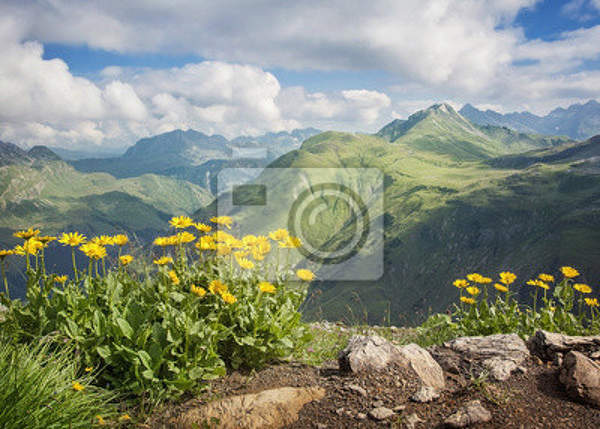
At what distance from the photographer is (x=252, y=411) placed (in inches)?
174

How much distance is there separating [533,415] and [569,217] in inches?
9219

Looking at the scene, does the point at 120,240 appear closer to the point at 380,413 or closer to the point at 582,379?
the point at 380,413

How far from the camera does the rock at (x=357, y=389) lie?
4714 millimetres

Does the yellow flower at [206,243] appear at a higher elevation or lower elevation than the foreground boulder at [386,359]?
higher

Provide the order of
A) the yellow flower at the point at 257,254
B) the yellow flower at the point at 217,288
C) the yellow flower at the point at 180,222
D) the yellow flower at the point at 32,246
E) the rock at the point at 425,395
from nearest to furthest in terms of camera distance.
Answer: the rock at the point at 425,395
the yellow flower at the point at 217,288
the yellow flower at the point at 32,246
the yellow flower at the point at 180,222
the yellow flower at the point at 257,254

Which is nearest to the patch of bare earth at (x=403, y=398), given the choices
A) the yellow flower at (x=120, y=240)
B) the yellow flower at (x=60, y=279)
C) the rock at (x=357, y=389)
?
the rock at (x=357, y=389)

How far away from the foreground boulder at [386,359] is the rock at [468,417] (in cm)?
82

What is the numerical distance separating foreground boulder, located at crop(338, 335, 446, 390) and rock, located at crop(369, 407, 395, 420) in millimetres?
850

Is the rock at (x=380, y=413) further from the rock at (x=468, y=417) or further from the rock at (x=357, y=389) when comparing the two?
the rock at (x=468, y=417)

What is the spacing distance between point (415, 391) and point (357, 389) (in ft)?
2.57

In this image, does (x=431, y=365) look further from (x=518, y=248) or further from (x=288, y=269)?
(x=518, y=248)

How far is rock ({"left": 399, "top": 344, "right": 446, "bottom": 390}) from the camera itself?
512cm

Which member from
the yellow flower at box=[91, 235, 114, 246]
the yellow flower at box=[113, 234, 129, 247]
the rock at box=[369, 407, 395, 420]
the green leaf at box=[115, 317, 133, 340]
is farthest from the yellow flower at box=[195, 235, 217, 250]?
the rock at box=[369, 407, 395, 420]

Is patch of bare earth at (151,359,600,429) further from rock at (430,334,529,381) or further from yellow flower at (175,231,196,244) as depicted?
yellow flower at (175,231,196,244)
